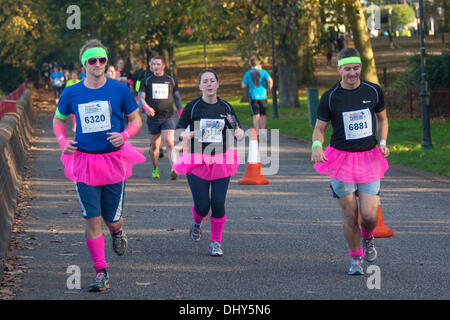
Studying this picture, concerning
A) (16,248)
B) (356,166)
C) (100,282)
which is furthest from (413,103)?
(100,282)

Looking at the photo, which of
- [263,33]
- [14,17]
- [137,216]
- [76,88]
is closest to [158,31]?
[14,17]

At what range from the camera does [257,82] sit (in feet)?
72.8

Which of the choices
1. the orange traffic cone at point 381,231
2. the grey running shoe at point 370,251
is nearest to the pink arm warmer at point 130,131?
the grey running shoe at point 370,251

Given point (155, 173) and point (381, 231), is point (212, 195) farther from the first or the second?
point (155, 173)

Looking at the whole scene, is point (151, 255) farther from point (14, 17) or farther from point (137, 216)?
point (14, 17)

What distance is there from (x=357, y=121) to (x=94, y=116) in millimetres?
2292

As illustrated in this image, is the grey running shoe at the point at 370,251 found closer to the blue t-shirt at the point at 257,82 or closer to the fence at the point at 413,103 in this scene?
the blue t-shirt at the point at 257,82

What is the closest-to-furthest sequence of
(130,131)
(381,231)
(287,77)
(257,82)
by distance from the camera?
(130,131) → (381,231) → (257,82) → (287,77)

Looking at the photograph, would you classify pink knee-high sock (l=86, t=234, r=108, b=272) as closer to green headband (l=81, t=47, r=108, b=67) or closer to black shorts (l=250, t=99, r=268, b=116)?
green headband (l=81, t=47, r=108, b=67)

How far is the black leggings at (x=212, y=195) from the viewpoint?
943 cm

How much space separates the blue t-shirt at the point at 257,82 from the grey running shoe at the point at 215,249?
13.1 meters

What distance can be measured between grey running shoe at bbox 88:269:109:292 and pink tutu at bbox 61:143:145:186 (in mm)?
776

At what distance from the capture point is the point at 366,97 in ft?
27.0

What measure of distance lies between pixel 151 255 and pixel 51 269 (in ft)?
3.61
